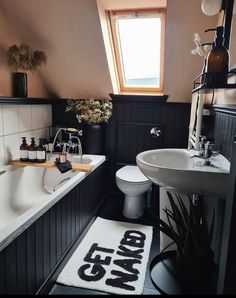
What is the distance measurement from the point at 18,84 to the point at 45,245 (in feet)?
5.25

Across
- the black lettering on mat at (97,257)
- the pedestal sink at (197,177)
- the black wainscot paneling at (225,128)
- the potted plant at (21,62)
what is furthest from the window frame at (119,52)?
the black lettering on mat at (97,257)

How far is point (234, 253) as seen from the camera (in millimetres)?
709

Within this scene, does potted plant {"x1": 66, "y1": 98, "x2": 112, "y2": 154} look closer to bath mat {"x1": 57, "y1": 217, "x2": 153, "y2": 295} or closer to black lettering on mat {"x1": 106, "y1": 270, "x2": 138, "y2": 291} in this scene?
bath mat {"x1": 57, "y1": 217, "x2": 153, "y2": 295}

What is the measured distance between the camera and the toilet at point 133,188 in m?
2.36

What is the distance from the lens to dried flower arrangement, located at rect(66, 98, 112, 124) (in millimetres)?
2680

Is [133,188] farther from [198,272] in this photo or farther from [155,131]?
[198,272]

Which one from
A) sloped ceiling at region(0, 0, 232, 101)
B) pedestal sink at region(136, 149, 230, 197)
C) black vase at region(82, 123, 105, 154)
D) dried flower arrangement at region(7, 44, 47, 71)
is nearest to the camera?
pedestal sink at region(136, 149, 230, 197)

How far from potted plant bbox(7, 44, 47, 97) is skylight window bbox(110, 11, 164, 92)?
0.84 metres

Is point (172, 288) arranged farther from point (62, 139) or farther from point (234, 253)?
point (62, 139)

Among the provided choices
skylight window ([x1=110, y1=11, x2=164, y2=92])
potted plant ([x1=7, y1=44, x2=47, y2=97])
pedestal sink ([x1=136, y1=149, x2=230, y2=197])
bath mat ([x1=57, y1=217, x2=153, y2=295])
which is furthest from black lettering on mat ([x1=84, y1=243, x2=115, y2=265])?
skylight window ([x1=110, y1=11, x2=164, y2=92])

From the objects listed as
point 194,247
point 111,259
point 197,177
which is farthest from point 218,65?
point 111,259

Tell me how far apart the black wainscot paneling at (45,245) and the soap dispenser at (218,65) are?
1227 millimetres

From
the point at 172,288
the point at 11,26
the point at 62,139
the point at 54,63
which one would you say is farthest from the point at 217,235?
the point at 11,26

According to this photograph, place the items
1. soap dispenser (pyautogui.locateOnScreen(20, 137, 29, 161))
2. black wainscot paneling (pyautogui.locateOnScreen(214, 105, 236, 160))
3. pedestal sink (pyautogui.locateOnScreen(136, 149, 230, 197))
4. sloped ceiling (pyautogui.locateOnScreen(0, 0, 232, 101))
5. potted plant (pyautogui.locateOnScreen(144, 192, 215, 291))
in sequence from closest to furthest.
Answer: pedestal sink (pyautogui.locateOnScreen(136, 149, 230, 197)), black wainscot paneling (pyautogui.locateOnScreen(214, 105, 236, 160)), potted plant (pyautogui.locateOnScreen(144, 192, 215, 291)), sloped ceiling (pyautogui.locateOnScreen(0, 0, 232, 101)), soap dispenser (pyautogui.locateOnScreen(20, 137, 29, 161))
